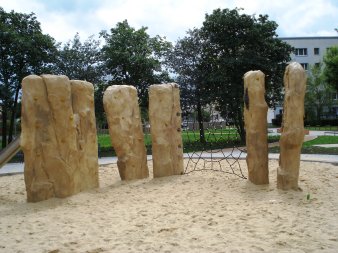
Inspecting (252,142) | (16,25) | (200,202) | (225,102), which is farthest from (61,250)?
(225,102)

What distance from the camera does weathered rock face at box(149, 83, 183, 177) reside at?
809 cm

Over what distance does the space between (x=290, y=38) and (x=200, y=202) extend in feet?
148

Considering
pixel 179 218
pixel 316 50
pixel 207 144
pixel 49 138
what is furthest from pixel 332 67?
pixel 179 218

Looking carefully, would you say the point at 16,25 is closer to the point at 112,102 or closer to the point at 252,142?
the point at 112,102

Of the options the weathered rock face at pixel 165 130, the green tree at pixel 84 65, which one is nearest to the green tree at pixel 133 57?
the green tree at pixel 84 65

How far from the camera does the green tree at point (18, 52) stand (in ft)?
45.7

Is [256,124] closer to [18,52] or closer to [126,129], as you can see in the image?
[126,129]

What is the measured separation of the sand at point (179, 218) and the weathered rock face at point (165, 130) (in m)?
0.35

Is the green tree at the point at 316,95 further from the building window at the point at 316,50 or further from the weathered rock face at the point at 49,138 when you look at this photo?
the weathered rock face at the point at 49,138

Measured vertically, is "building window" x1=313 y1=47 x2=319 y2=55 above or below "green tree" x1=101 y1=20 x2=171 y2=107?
above

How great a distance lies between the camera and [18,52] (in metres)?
14.2

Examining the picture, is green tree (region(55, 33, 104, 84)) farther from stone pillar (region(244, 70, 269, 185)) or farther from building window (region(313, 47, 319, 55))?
building window (region(313, 47, 319, 55))

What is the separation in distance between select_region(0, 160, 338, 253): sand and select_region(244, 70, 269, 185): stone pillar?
0.33 meters

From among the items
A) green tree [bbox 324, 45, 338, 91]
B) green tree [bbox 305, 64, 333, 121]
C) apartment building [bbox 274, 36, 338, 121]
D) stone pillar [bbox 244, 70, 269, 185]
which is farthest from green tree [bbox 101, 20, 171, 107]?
apartment building [bbox 274, 36, 338, 121]
